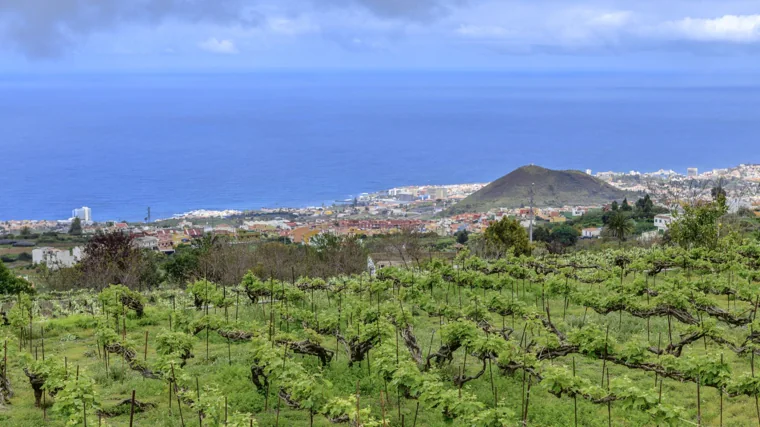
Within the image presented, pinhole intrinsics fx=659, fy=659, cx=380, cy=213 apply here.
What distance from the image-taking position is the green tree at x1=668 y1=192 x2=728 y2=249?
18156 mm

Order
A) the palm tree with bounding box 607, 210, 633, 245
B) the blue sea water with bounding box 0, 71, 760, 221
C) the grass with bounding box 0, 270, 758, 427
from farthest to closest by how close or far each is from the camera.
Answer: the blue sea water with bounding box 0, 71, 760, 221 → the palm tree with bounding box 607, 210, 633, 245 → the grass with bounding box 0, 270, 758, 427

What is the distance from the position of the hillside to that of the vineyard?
46500 mm

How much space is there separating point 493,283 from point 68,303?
956cm

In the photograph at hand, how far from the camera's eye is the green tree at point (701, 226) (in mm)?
18156

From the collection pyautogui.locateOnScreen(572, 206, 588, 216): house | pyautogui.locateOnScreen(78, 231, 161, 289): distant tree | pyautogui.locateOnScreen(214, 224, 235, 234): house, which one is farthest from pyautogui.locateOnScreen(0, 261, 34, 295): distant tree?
pyautogui.locateOnScreen(572, 206, 588, 216): house

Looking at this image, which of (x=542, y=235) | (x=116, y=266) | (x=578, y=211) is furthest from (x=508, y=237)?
(x=578, y=211)

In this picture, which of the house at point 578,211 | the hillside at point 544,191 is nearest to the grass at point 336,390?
the house at point 578,211

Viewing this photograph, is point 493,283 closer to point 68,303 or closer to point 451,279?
point 451,279

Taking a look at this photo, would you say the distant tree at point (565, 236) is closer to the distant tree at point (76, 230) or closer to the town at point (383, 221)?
the town at point (383, 221)

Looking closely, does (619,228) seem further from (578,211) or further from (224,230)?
(224,230)

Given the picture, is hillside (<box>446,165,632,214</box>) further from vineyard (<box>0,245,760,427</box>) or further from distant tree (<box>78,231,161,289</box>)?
vineyard (<box>0,245,760,427</box>)

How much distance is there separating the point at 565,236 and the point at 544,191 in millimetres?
27551

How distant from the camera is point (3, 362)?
28.7ft

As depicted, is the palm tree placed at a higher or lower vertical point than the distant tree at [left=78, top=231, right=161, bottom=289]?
higher
